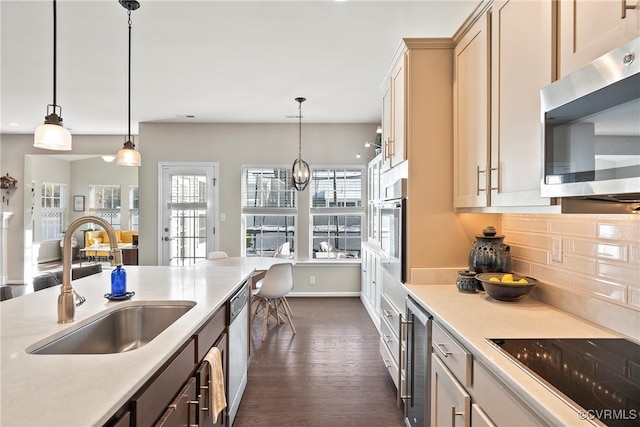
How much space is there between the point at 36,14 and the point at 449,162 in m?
3.07

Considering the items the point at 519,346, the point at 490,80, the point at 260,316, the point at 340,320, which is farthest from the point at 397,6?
the point at 260,316

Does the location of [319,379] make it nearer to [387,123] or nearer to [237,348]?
[237,348]

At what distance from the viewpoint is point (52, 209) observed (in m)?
9.05

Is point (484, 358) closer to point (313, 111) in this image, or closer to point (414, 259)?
point (414, 259)

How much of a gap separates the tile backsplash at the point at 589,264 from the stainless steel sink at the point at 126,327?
5.93ft

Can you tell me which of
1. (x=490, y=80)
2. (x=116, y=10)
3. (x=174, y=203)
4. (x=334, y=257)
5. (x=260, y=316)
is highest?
(x=116, y=10)

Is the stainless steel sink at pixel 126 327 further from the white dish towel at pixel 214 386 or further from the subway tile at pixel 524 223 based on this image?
the subway tile at pixel 524 223

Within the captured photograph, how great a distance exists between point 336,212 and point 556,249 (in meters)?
3.85

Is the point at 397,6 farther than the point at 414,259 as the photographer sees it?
Yes

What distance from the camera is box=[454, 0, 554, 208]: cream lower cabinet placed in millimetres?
1374

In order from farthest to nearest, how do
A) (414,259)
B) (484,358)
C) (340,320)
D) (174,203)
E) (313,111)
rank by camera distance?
1. (174,203)
2. (313,111)
3. (340,320)
4. (414,259)
5. (484,358)

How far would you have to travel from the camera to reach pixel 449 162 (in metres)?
2.18

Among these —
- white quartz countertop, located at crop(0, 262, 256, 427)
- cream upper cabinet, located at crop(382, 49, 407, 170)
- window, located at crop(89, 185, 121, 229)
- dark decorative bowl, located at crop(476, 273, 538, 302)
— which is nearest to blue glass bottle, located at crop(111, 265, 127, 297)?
white quartz countertop, located at crop(0, 262, 256, 427)

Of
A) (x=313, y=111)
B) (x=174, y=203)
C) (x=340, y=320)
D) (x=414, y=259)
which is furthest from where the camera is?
(x=174, y=203)
